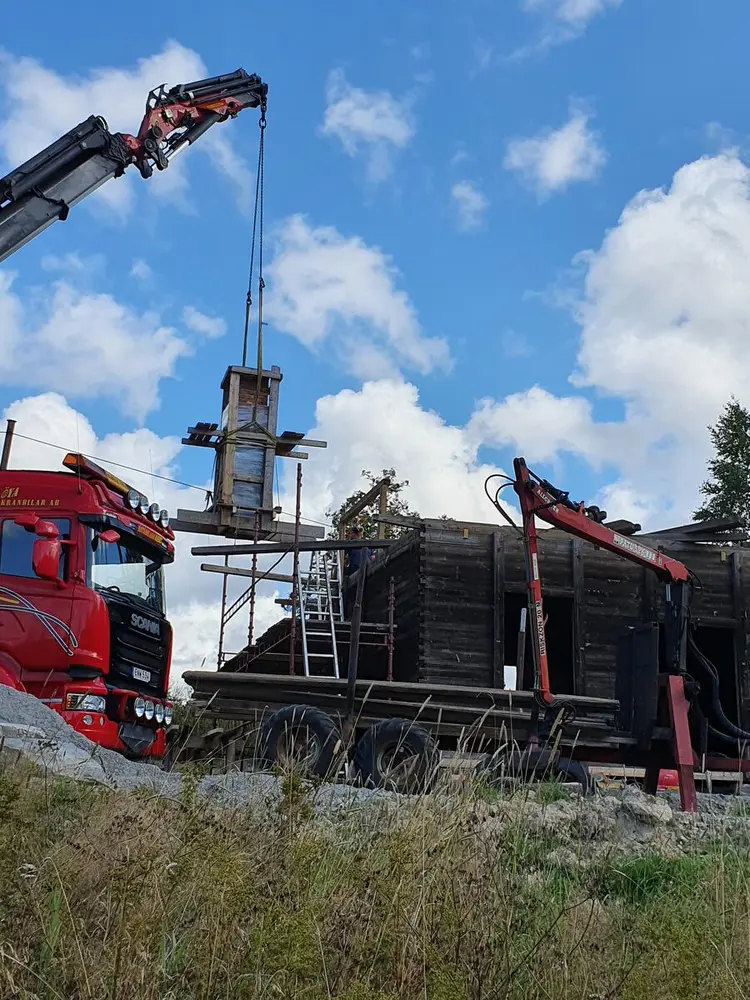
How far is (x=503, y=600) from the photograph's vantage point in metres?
18.3

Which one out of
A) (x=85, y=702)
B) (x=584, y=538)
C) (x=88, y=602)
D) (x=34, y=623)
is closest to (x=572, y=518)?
(x=584, y=538)

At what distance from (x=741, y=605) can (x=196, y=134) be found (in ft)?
46.3

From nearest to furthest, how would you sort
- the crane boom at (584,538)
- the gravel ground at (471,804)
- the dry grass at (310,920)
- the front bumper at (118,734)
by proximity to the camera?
the dry grass at (310,920) < the gravel ground at (471,804) < the front bumper at (118,734) < the crane boom at (584,538)

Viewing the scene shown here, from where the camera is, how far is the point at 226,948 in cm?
323

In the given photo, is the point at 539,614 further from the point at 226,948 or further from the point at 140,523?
the point at 226,948

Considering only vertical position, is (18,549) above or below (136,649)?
above

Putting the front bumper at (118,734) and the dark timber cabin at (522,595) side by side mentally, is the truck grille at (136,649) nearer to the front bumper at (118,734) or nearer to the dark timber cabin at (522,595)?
the front bumper at (118,734)

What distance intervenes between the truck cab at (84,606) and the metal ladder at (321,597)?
609 centimetres

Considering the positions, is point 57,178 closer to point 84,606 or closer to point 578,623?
point 84,606

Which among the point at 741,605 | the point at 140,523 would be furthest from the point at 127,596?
the point at 741,605

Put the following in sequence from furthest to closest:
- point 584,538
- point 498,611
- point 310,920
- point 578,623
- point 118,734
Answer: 1. point 578,623
2. point 498,611
3. point 584,538
4. point 118,734
5. point 310,920

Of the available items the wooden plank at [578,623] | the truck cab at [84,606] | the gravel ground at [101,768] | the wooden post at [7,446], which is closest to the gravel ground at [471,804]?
the gravel ground at [101,768]

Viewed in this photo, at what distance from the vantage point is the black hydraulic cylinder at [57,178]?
1452cm

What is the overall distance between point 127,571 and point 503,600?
29.0 ft
